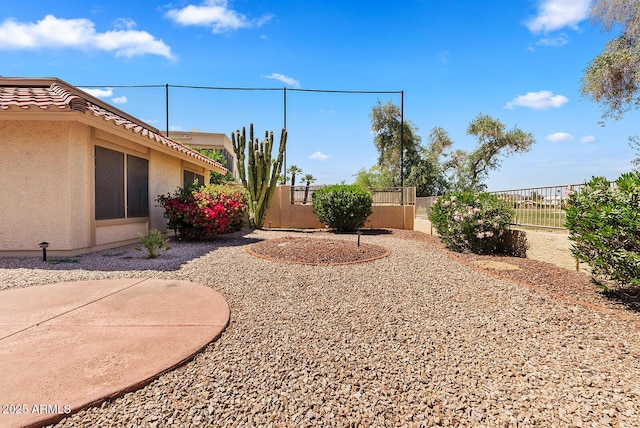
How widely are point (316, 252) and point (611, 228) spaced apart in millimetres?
4771

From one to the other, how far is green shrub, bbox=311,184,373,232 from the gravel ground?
7.21 metres

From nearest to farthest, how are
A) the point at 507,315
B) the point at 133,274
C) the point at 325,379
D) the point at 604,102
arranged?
the point at 325,379 < the point at 507,315 < the point at 133,274 < the point at 604,102

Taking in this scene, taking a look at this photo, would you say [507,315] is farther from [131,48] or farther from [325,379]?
[131,48]

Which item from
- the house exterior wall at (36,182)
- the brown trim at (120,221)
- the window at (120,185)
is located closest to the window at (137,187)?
the window at (120,185)

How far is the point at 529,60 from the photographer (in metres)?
14.4

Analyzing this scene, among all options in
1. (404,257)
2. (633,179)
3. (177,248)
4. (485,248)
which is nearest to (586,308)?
(633,179)

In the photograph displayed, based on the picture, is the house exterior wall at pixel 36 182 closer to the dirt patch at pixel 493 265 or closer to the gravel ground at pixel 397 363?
the gravel ground at pixel 397 363

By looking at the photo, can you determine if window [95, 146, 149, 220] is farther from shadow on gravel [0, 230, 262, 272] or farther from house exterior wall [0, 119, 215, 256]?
shadow on gravel [0, 230, 262, 272]

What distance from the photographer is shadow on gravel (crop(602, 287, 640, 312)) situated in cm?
401

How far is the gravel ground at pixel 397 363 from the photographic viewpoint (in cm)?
190

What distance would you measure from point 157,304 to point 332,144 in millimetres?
20937

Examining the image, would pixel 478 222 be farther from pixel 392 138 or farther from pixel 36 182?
pixel 392 138

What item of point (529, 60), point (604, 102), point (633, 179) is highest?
point (529, 60)

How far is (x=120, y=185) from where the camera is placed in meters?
7.86
